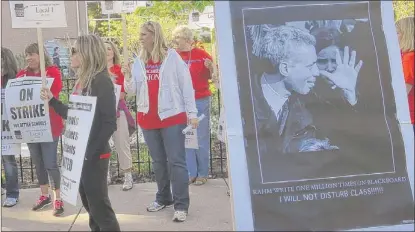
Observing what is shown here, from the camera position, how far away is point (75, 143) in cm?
372

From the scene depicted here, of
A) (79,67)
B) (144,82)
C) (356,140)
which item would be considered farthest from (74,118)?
(356,140)

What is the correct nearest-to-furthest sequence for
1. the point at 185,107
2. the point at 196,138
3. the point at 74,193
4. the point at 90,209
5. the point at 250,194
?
A: the point at 250,194
the point at 74,193
the point at 90,209
the point at 185,107
the point at 196,138

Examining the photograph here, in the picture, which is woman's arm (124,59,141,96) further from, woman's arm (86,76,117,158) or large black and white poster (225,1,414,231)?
large black and white poster (225,1,414,231)

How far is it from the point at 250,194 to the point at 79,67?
184 centimetres

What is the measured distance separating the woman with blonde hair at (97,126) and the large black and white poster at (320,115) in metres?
1.25

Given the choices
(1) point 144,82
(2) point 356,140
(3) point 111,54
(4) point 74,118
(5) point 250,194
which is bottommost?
(5) point 250,194

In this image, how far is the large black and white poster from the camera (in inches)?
113

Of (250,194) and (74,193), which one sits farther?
(74,193)

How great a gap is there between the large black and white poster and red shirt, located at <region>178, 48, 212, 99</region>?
2.95m

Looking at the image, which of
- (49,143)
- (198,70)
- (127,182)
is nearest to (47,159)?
(49,143)

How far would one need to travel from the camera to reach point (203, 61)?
5898 millimetres

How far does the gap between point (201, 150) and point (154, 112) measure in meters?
1.46

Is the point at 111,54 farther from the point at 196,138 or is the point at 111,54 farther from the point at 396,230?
the point at 396,230

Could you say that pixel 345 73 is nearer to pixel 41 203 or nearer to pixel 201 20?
pixel 41 203
